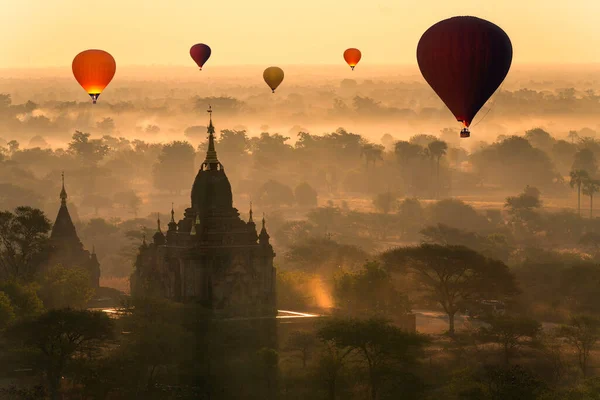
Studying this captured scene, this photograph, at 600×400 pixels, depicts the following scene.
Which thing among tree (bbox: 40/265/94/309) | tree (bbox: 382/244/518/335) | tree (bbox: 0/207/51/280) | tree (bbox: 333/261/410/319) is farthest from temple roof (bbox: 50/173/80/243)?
tree (bbox: 382/244/518/335)

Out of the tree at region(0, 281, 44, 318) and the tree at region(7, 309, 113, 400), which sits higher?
the tree at region(0, 281, 44, 318)

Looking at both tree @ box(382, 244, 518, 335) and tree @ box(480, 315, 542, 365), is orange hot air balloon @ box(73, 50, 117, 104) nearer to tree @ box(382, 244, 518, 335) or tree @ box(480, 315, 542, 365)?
tree @ box(382, 244, 518, 335)

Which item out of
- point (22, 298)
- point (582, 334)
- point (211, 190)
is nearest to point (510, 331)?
point (582, 334)

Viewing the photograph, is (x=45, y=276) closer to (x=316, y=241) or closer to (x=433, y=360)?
(x=433, y=360)

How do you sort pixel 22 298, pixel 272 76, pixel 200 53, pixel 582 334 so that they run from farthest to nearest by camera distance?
pixel 272 76
pixel 200 53
pixel 582 334
pixel 22 298

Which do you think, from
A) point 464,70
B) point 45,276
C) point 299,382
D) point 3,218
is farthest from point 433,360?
point 3,218

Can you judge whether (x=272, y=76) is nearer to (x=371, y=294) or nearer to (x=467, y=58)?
(x=371, y=294)
